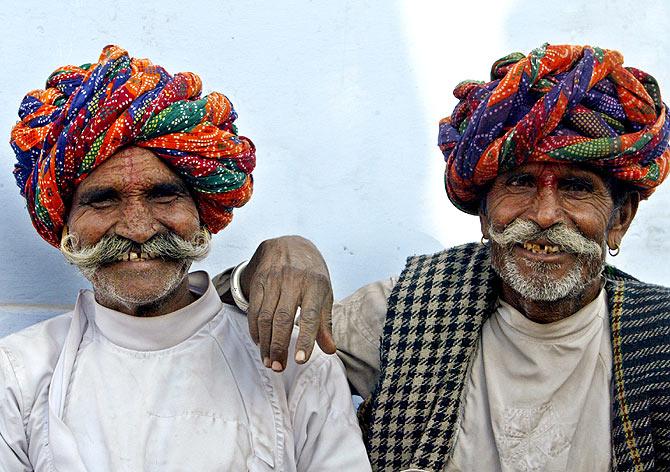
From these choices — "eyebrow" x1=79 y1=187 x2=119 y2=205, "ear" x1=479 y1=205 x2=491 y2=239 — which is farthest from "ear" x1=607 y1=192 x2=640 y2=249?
"eyebrow" x1=79 y1=187 x2=119 y2=205

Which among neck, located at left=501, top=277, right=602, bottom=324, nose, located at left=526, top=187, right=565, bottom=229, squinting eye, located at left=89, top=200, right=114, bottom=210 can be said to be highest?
squinting eye, located at left=89, top=200, right=114, bottom=210

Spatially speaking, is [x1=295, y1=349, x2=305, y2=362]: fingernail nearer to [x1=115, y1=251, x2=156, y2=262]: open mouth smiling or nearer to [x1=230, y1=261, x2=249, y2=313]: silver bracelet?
[x1=230, y1=261, x2=249, y2=313]: silver bracelet

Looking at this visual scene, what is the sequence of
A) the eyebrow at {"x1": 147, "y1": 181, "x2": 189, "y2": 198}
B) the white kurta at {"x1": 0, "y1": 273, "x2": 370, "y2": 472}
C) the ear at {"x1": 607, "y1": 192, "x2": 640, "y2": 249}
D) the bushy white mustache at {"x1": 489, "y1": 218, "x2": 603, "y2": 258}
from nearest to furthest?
the white kurta at {"x1": 0, "y1": 273, "x2": 370, "y2": 472} → the eyebrow at {"x1": 147, "y1": 181, "x2": 189, "y2": 198} → the bushy white mustache at {"x1": 489, "y1": 218, "x2": 603, "y2": 258} → the ear at {"x1": 607, "y1": 192, "x2": 640, "y2": 249}

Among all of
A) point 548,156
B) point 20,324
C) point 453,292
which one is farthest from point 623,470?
point 20,324

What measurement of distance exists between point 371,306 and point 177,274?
2.14 ft

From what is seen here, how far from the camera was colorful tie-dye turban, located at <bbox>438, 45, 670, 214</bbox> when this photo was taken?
2.60 metres

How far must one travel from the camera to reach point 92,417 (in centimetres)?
246

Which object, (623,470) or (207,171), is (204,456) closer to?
(207,171)

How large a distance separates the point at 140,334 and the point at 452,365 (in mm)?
872

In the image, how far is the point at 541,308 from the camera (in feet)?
8.92

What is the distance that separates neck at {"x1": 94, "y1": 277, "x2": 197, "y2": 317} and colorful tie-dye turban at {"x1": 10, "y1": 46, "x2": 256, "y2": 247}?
0.22 meters

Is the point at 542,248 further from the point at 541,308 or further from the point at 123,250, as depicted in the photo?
the point at 123,250

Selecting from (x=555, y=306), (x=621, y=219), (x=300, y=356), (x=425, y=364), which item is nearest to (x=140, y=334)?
(x=300, y=356)

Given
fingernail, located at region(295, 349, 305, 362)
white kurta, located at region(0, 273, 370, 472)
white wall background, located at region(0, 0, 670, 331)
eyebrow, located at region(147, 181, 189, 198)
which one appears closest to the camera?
fingernail, located at region(295, 349, 305, 362)
